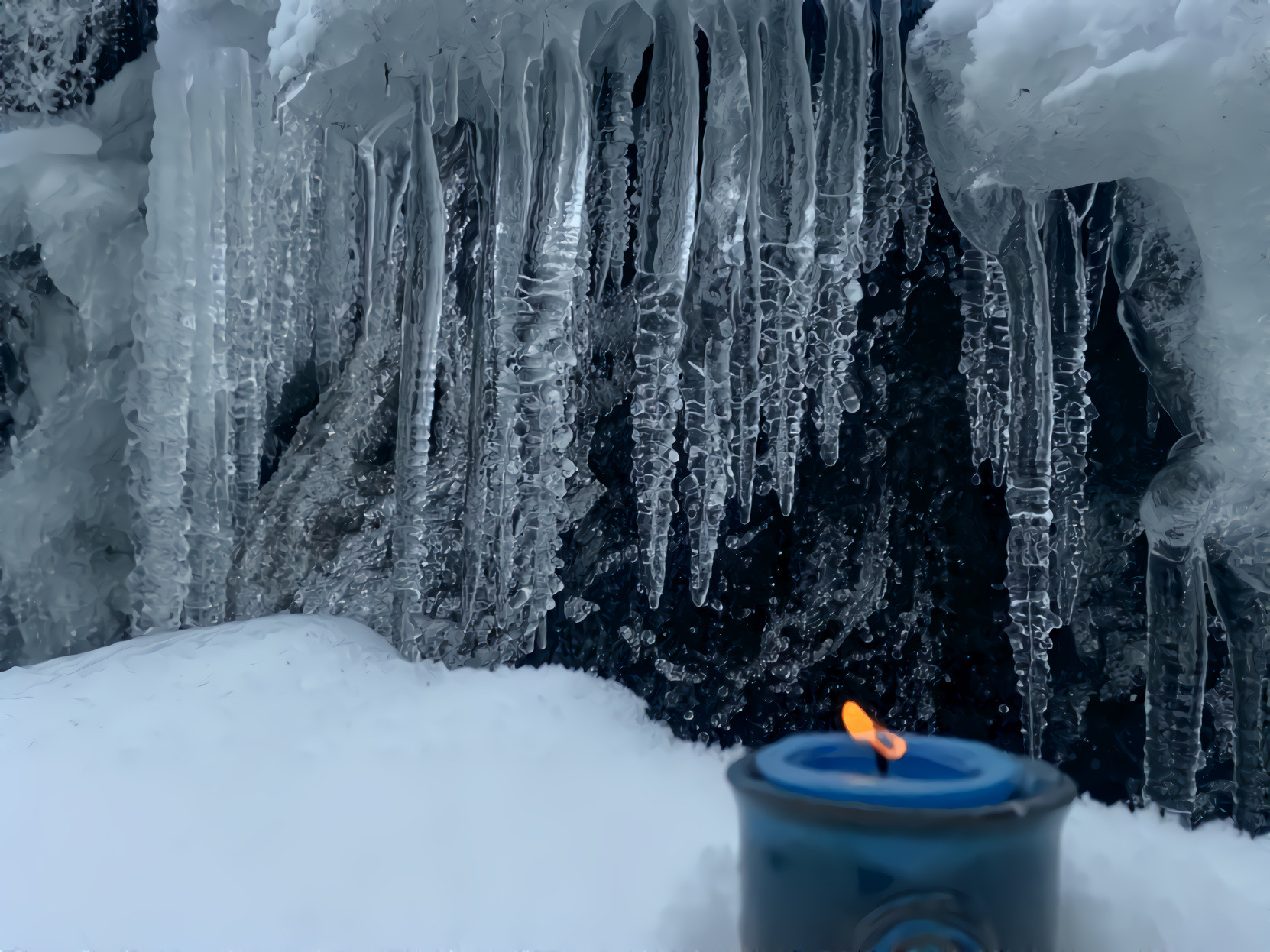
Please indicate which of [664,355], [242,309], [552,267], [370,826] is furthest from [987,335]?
[242,309]

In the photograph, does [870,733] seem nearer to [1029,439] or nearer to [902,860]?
[902,860]

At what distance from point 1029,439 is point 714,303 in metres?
0.39

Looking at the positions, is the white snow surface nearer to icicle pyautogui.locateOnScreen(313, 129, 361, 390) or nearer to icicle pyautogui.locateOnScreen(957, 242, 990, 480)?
icicle pyautogui.locateOnScreen(957, 242, 990, 480)

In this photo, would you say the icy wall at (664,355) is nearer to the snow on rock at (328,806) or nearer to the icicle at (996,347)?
the icicle at (996,347)

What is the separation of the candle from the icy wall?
0.49m

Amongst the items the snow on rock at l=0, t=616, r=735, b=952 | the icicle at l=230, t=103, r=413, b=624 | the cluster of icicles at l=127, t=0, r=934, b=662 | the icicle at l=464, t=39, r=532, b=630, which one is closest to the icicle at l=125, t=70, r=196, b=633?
the cluster of icicles at l=127, t=0, r=934, b=662

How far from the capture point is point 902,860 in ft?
1.41

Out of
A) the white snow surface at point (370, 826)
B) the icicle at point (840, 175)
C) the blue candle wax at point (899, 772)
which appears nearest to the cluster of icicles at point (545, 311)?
the icicle at point (840, 175)

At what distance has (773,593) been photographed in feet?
4.25

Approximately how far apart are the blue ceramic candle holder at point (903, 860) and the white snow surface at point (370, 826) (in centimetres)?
14

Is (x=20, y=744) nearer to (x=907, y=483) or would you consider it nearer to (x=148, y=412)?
(x=148, y=412)

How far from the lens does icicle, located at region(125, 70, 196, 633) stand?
4.34 ft

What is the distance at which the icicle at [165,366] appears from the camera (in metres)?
1.32

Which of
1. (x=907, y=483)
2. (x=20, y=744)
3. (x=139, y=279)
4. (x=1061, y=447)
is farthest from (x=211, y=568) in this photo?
(x=1061, y=447)
